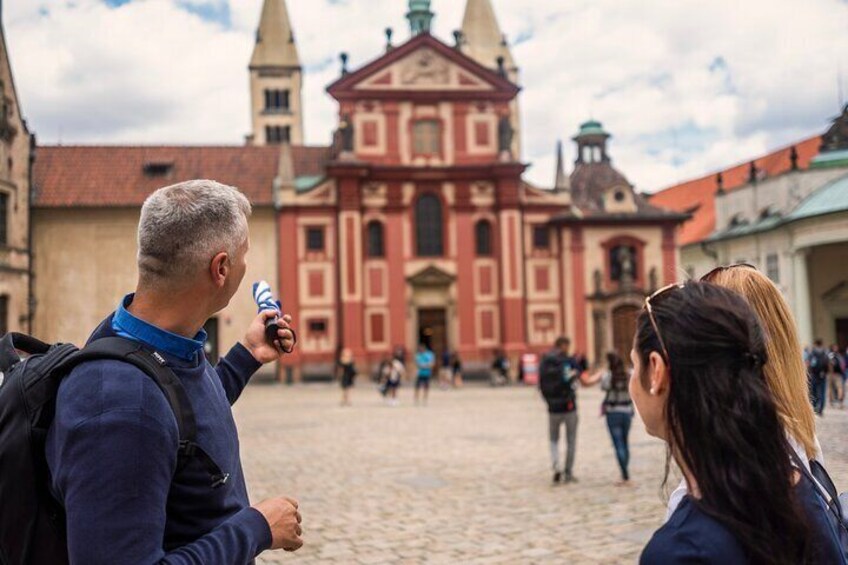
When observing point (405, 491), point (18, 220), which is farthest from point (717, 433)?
point (18, 220)

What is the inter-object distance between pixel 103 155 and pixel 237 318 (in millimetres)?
10330

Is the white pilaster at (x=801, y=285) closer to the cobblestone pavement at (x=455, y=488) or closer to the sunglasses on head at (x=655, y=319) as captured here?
the cobblestone pavement at (x=455, y=488)

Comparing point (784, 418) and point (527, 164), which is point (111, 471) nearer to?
point (784, 418)

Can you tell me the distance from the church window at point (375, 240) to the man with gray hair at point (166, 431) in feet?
116

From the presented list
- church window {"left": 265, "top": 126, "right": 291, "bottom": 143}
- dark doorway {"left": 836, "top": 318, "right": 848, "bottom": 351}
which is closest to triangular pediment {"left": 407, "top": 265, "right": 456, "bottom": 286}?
dark doorway {"left": 836, "top": 318, "right": 848, "bottom": 351}

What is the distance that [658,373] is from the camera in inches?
74.4

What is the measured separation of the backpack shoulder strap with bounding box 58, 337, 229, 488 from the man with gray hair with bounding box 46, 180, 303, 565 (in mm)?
10

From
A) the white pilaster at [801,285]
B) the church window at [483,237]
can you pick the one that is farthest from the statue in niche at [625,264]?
the white pilaster at [801,285]

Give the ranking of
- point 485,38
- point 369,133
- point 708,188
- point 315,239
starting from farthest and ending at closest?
point 485,38 → point 708,188 → point 369,133 → point 315,239

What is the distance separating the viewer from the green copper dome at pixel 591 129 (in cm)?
4675

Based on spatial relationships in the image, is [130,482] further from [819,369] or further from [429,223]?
[429,223]

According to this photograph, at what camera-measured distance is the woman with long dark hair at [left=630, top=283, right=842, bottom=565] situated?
1706mm

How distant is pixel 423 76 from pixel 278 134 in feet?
86.7

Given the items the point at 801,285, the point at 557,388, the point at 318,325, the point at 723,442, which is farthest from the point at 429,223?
the point at 723,442
